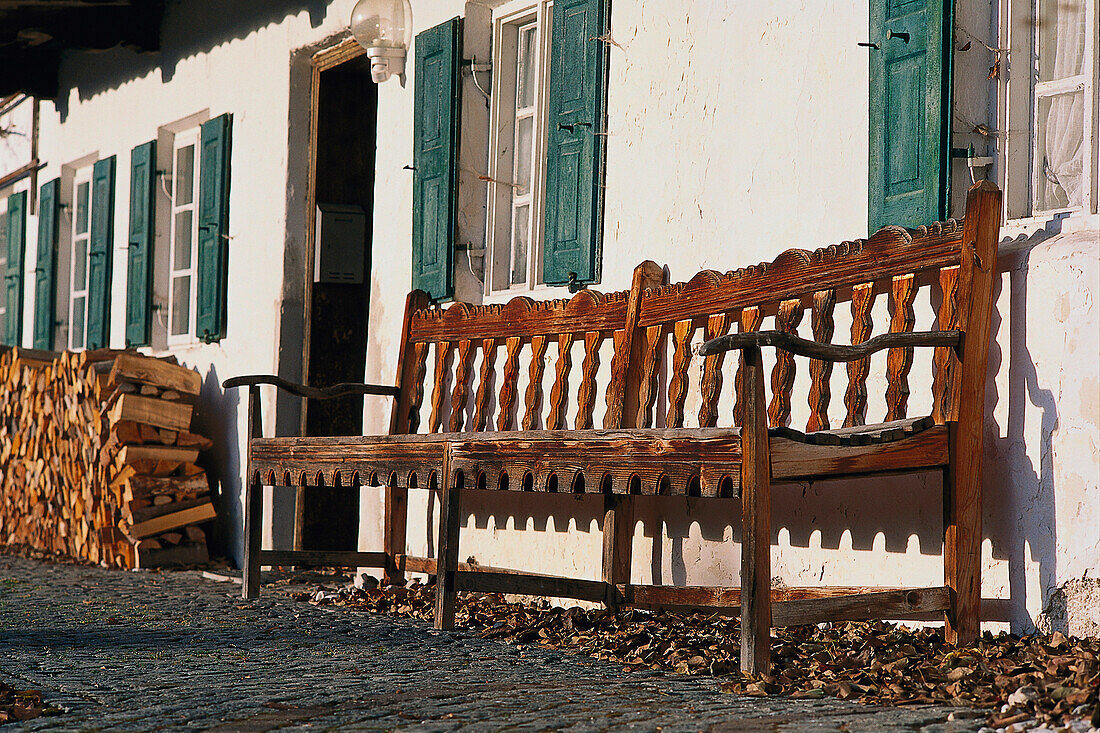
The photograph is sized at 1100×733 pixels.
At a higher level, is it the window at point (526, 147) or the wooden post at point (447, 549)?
the window at point (526, 147)

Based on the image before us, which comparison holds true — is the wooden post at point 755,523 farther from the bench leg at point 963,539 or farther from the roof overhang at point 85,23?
the roof overhang at point 85,23

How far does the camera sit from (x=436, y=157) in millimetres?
6777

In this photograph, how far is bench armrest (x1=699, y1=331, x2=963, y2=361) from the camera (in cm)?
355

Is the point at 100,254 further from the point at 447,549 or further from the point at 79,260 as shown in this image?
the point at 447,549

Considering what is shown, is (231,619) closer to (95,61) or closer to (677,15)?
(677,15)

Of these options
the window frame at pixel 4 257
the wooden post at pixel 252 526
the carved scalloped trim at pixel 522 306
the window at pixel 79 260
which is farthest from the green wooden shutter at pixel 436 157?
the window frame at pixel 4 257

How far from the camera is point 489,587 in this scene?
4820 millimetres

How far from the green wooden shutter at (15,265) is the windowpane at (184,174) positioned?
3.06 meters

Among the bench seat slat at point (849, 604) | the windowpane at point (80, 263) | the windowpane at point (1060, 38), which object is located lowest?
the bench seat slat at point (849, 604)

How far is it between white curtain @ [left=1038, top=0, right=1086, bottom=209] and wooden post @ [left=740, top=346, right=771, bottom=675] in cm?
130

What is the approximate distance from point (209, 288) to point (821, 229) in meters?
5.14

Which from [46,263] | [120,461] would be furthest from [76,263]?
[120,461]

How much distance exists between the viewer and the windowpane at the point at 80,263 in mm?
11103

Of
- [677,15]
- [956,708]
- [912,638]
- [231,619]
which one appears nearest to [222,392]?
[231,619]
